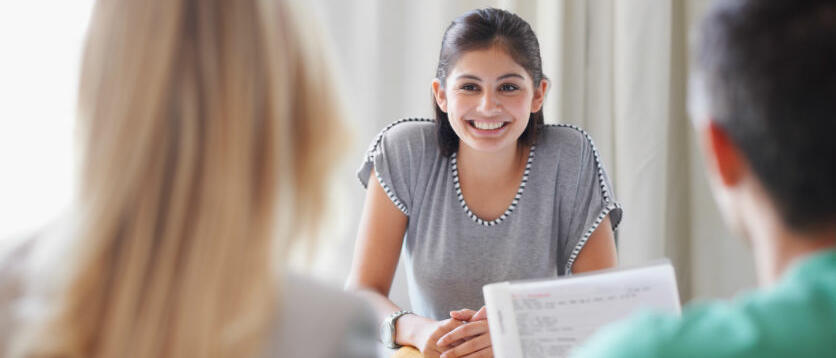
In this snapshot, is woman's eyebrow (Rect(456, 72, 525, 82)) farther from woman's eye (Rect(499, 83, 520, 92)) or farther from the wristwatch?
the wristwatch

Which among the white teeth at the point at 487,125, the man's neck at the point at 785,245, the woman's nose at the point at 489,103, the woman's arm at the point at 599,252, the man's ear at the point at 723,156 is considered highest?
the woman's nose at the point at 489,103

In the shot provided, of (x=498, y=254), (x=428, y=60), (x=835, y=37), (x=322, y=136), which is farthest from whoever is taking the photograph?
(x=428, y=60)

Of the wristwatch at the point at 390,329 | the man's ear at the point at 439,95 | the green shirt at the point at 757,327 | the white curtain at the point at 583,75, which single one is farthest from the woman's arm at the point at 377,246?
the green shirt at the point at 757,327

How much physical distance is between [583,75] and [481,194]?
849 mm

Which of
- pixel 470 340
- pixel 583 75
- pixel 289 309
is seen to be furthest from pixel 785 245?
pixel 583 75

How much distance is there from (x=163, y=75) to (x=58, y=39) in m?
1.44

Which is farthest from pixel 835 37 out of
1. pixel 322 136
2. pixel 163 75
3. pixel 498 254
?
pixel 498 254

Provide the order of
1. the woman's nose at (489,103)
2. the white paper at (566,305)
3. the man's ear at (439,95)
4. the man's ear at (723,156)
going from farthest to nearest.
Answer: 1. the man's ear at (439,95)
2. the woman's nose at (489,103)
3. the white paper at (566,305)
4. the man's ear at (723,156)

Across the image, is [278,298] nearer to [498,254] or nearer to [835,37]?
[835,37]

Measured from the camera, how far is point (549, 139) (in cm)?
203

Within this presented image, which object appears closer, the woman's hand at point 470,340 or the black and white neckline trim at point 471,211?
the woman's hand at point 470,340

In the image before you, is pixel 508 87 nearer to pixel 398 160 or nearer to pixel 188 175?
pixel 398 160

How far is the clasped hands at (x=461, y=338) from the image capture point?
1.61 m

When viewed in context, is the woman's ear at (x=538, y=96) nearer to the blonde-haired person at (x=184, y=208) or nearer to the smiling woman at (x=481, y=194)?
the smiling woman at (x=481, y=194)
